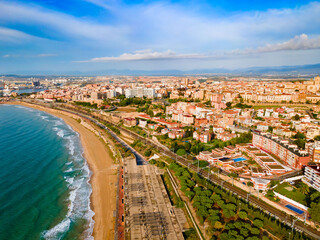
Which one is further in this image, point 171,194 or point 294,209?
point 171,194

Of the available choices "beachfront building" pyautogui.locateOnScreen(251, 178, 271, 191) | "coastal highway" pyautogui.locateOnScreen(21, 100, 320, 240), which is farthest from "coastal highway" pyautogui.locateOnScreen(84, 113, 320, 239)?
"beachfront building" pyautogui.locateOnScreen(251, 178, 271, 191)

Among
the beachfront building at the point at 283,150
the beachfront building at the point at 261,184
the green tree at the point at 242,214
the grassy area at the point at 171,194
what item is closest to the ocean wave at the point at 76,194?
the grassy area at the point at 171,194

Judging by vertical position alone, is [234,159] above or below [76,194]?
above

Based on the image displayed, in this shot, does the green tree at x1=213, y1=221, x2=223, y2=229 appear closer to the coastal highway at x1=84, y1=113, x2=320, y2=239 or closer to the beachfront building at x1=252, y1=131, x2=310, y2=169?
the coastal highway at x1=84, y1=113, x2=320, y2=239

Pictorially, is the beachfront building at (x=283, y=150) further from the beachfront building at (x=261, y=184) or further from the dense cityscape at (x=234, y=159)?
the beachfront building at (x=261, y=184)

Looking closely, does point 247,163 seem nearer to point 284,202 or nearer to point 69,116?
point 284,202

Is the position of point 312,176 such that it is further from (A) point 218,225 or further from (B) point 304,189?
(A) point 218,225

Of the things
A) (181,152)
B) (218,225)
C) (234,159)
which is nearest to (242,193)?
(218,225)
